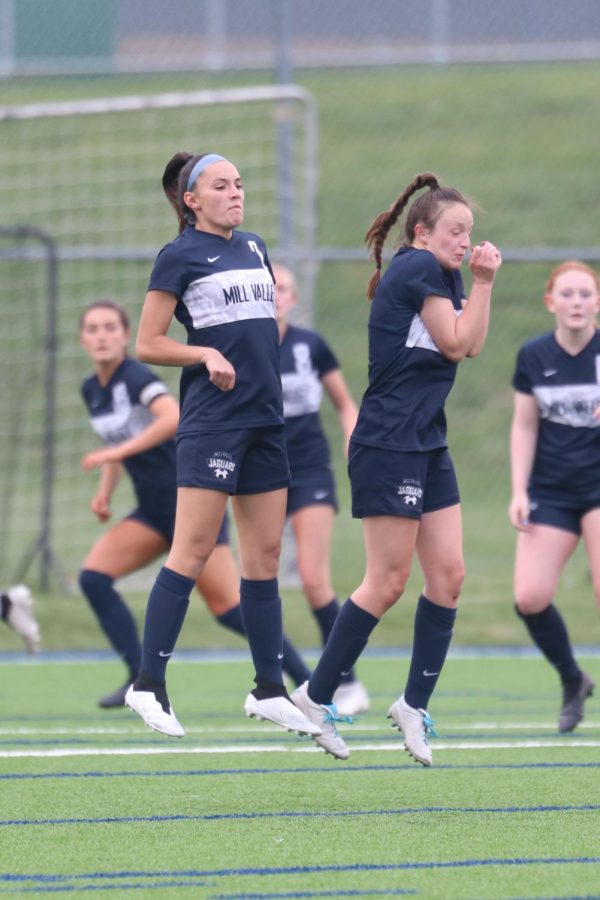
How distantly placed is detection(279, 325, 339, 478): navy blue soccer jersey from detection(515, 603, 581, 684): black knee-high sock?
1.42 metres

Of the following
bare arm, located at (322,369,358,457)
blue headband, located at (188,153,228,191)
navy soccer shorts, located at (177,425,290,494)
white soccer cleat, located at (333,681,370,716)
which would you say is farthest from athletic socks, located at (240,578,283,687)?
bare arm, located at (322,369,358,457)

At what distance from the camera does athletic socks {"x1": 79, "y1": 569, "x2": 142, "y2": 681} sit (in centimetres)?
744

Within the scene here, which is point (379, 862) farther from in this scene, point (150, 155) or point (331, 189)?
point (331, 189)

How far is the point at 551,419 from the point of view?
6.69 metres

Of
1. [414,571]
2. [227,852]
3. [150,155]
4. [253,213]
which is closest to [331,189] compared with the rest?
[150,155]

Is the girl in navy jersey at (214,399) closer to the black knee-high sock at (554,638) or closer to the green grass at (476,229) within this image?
the black knee-high sock at (554,638)

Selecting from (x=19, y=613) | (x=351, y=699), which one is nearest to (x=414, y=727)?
(x=351, y=699)

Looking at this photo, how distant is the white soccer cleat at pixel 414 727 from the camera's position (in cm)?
520

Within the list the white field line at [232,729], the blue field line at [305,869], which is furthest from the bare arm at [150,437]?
the blue field line at [305,869]

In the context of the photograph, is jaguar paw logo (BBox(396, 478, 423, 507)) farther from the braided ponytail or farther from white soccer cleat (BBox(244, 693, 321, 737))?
white soccer cleat (BBox(244, 693, 321, 737))

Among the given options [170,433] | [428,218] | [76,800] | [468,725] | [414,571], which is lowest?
[414,571]

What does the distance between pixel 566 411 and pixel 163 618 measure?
2132mm

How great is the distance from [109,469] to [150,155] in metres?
8.52

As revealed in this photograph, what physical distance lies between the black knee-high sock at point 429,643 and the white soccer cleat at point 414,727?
2.6 inches
